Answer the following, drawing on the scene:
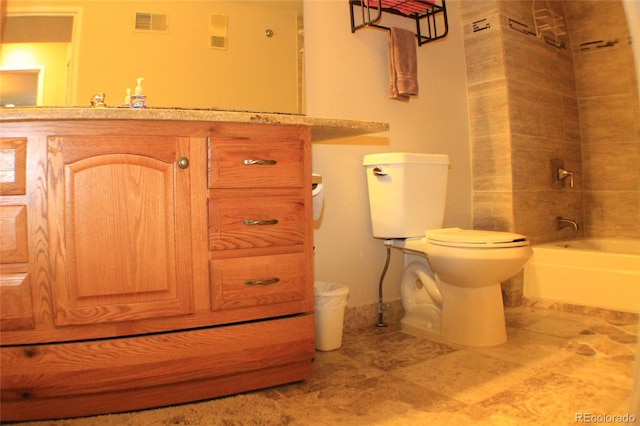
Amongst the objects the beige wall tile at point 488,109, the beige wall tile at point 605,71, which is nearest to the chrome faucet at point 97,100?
the beige wall tile at point 488,109

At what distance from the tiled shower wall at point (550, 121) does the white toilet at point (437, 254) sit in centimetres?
70

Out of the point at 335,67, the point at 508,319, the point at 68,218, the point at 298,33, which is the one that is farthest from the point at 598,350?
the point at 68,218

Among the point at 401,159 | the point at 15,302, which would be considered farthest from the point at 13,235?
the point at 401,159

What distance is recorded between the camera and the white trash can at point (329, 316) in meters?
1.89

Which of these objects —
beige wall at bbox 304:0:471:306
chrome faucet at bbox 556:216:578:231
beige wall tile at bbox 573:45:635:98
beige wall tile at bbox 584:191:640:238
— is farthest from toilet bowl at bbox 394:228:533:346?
beige wall tile at bbox 573:45:635:98

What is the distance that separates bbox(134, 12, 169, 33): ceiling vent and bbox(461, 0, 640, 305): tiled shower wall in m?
1.87

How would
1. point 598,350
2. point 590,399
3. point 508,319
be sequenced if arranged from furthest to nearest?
point 508,319 → point 598,350 → point 590,399

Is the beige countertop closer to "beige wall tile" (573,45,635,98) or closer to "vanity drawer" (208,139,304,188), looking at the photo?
"vanity drawer" (208,139,304,188)

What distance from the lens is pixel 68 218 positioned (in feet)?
4.06

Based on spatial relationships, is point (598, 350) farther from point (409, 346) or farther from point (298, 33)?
point (298, 33)

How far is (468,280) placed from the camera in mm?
1938

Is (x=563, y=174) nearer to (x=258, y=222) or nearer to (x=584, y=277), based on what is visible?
(x=584, y=277)

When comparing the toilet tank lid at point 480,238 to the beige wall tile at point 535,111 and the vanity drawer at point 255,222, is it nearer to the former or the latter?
the vanity drawer at point 255,222

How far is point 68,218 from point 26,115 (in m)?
0.29
